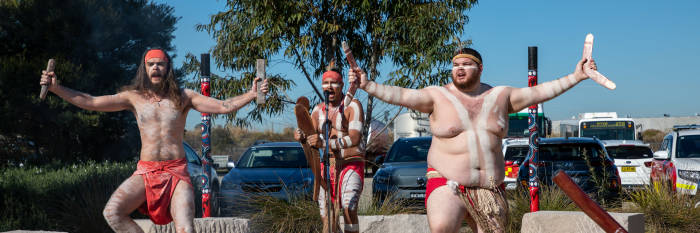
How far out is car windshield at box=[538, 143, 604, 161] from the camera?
36.8ft

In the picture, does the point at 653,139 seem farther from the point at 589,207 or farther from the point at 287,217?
the point at 589,207

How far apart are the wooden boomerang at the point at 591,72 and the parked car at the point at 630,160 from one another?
1174cm

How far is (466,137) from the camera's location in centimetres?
452

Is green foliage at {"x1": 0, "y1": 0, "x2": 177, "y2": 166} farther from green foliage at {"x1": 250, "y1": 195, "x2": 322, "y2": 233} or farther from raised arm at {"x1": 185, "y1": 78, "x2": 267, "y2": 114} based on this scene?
raised arm at {"x1": 185, "y1": 78, "x2": 267, "y2": 114}

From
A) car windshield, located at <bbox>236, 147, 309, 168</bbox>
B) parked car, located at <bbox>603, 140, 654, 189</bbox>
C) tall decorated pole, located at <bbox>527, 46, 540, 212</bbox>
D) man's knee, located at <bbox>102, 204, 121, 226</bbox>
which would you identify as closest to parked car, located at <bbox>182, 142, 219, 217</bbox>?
car windshield, located at <bbox>236, 147, 309, 168</bbox>

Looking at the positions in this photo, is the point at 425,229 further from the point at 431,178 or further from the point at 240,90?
the point at 240,90

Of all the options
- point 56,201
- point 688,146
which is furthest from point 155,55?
point 688,146

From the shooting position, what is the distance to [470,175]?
177 inches

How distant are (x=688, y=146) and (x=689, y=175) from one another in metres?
1.50

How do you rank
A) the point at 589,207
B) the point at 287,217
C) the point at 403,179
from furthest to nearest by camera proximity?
the point at 403,179
the point at 287,217
the point at 589,207

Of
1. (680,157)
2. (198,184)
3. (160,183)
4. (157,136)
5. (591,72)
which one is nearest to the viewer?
(591,72)

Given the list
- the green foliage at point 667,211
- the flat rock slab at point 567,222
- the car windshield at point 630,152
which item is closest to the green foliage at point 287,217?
the flat rock slab at point 567,222

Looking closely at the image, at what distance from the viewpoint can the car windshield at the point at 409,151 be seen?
12.3 meters

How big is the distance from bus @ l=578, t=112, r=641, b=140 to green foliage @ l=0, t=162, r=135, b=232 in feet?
60.5
